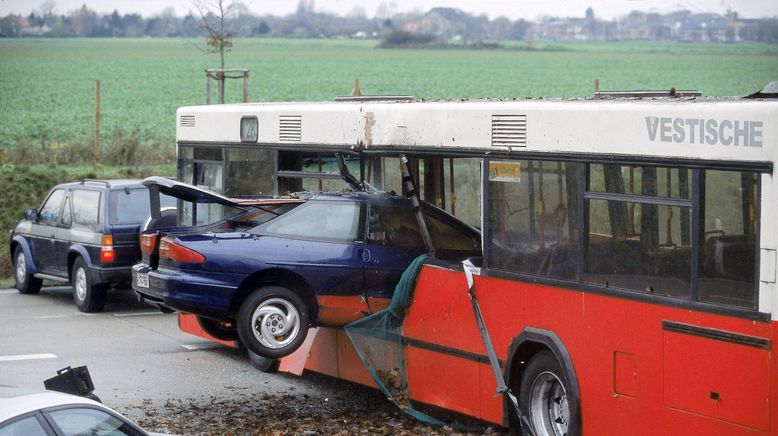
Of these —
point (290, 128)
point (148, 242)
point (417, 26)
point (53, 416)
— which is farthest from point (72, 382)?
point (417, 26)

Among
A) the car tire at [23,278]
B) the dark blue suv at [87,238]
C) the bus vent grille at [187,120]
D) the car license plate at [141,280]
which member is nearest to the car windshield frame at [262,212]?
the car license plate at [141,280]

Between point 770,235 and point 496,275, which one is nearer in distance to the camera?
point 770,235

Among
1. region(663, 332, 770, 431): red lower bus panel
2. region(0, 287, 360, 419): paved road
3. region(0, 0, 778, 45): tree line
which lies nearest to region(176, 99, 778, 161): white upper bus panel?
region(663, 332, 770, 431): red lower bus panel

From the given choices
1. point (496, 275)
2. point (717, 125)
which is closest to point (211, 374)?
point (496, 275)

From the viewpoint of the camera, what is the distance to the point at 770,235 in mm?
6801

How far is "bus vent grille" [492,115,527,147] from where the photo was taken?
9.04 m

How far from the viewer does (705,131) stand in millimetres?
7312

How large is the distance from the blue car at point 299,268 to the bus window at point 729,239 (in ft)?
11.2

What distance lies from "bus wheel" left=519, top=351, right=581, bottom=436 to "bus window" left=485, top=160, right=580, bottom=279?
64cm

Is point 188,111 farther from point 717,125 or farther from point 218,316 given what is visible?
point 717,125

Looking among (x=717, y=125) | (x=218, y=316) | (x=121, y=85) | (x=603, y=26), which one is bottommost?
(x=218, y=316)

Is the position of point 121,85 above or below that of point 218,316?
above

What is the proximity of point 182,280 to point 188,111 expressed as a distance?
400 cm

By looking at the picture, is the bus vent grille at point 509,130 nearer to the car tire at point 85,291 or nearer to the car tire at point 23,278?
the car tire at point 85,291
